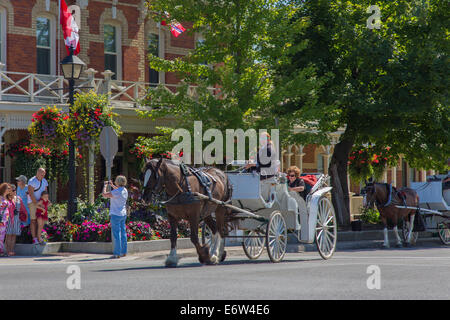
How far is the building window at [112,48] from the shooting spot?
28.5 meters

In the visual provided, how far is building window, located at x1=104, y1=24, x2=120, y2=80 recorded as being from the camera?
28.5m

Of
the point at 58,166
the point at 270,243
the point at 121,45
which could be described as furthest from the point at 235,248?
the point at 121,45

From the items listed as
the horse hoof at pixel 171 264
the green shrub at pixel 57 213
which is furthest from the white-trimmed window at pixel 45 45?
the horse hoof at pixel 171 264

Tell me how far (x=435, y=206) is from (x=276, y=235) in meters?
9.91

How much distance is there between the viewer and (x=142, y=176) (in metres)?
12.2

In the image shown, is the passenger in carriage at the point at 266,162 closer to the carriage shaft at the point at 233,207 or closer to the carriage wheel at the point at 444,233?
the carriage shaft at the point at 233,207

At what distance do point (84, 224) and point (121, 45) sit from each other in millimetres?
12600

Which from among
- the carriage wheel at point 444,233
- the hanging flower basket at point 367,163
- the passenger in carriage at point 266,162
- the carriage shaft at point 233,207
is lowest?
the carriage wheel at point 444,233

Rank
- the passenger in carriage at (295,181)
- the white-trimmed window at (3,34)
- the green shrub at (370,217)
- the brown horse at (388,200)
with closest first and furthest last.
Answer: the passenger in carriage at (295,181), the brown horse at (388,200), the white-trimmed window at (3,34), the green shrub at (370,217)

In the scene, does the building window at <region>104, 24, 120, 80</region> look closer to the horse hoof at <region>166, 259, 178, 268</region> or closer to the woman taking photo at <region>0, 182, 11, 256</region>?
the woman taking photo at <region>0, 182, 11, 256</region>

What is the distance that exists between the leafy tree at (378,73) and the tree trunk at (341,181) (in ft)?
2.38

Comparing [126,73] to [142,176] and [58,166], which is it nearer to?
[58,166]

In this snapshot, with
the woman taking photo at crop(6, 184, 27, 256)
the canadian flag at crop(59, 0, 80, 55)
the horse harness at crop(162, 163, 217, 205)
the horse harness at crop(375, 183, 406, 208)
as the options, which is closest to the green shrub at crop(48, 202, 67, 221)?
the woman taking photo at crop(6, 184, 27, 256)

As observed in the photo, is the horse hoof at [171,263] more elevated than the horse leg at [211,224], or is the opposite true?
the horse leg at [211,224]
